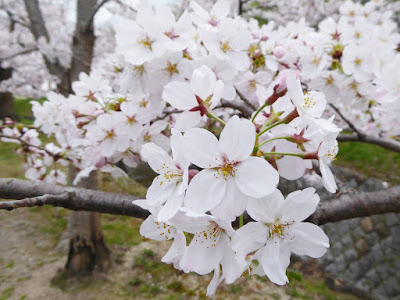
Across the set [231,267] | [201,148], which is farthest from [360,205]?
[201,148]

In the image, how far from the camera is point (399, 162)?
18.9 feet

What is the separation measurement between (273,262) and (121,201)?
64 centimetres

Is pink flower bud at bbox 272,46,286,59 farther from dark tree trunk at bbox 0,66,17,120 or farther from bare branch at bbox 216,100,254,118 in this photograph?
dark tree trunk at bbox 0,66,17,120

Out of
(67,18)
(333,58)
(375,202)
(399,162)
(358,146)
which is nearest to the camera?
(375,202)

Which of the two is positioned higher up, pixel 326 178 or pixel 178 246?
pixel 326 178

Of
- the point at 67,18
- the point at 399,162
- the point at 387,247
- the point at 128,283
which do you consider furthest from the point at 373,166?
the point at 67,18

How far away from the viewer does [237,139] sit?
663mm

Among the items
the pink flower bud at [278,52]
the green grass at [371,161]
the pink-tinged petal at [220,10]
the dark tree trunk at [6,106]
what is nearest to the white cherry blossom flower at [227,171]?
the pink-tinged petal at [220,10]

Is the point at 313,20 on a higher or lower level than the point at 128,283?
higher

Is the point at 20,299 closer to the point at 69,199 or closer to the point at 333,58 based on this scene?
the point at 69,199

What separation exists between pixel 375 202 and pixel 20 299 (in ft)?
12.6

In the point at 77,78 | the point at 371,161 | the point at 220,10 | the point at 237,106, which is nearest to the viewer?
the point at 220,10

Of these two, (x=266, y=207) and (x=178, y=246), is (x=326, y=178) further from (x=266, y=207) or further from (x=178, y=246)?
(x=178, y=246)

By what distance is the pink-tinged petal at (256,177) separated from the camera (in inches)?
24.2
